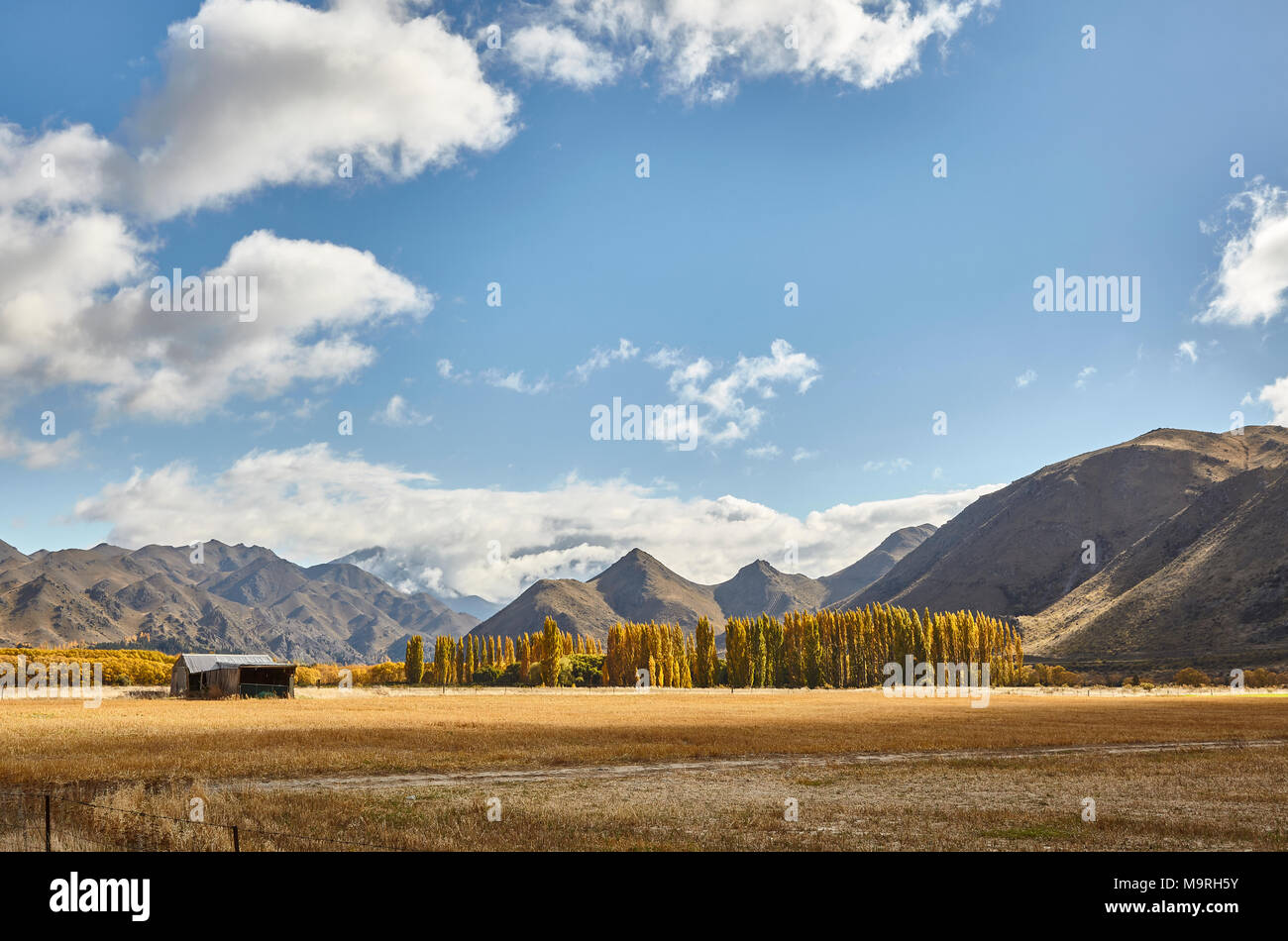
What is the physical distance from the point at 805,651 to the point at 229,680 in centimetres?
11067

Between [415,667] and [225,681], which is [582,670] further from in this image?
[225,681]

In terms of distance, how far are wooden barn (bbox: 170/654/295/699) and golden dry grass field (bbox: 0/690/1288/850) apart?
55.2m

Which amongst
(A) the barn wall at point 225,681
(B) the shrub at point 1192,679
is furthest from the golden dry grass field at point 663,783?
(B) the shrub at point 1192,679

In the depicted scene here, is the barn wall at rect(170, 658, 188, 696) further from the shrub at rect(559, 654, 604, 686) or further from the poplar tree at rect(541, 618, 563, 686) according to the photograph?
the shrub at rect(559, 654, 604, 686)

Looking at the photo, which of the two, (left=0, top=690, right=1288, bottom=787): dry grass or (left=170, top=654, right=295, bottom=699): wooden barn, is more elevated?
(left=0, top=690, right=1288, bottom=787): dry grass

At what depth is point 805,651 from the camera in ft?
567

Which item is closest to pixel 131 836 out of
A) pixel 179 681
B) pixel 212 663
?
pixel 212 663

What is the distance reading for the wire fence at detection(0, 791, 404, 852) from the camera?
15.6 meters

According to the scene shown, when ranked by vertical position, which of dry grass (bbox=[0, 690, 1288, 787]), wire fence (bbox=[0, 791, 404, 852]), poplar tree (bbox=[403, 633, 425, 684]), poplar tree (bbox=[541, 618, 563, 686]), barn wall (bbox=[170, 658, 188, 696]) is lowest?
poplar tree (bbox=[403, 633, 425, 684])

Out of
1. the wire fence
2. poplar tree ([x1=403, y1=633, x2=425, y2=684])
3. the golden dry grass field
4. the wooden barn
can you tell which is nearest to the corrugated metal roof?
the wooden barn

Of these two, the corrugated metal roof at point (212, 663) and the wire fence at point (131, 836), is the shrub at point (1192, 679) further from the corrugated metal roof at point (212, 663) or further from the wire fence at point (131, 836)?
the wire fence at point (131, 836)

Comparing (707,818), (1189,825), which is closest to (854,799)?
(707,818)

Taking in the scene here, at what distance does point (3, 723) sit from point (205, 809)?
42.5 meters
